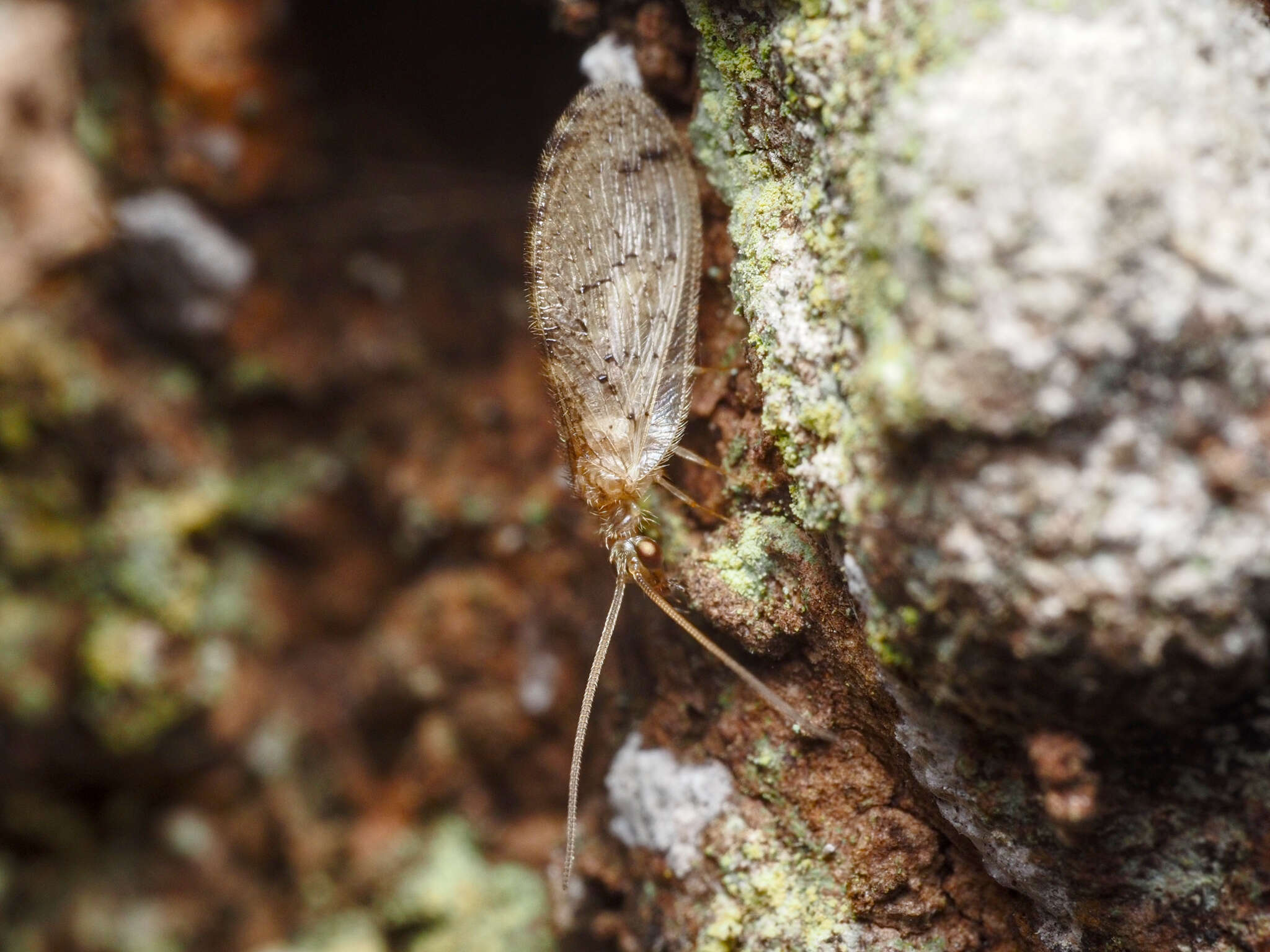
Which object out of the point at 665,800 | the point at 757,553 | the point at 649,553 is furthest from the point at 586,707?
the point at 757,553

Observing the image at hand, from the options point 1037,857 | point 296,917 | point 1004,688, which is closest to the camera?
point 1004,688

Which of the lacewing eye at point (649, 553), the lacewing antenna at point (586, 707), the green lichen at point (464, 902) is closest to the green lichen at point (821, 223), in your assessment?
the lacewing eye at point (649, 553)

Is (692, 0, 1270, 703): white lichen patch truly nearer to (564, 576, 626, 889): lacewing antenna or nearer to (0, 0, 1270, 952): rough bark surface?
(0, 0, 1270, 952): rough bark surface

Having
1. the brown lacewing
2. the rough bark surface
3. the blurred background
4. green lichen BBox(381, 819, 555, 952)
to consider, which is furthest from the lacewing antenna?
green lichen BBox(381, 819, 555, 952)

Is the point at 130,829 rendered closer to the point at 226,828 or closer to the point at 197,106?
Answer: the point at 226,828

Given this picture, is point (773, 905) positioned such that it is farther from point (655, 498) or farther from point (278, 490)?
point (278, 490)

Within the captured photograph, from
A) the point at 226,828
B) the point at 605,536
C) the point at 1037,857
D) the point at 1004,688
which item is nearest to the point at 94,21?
the point at 605,536

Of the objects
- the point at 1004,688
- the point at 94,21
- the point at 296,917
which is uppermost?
the point at 94,21
